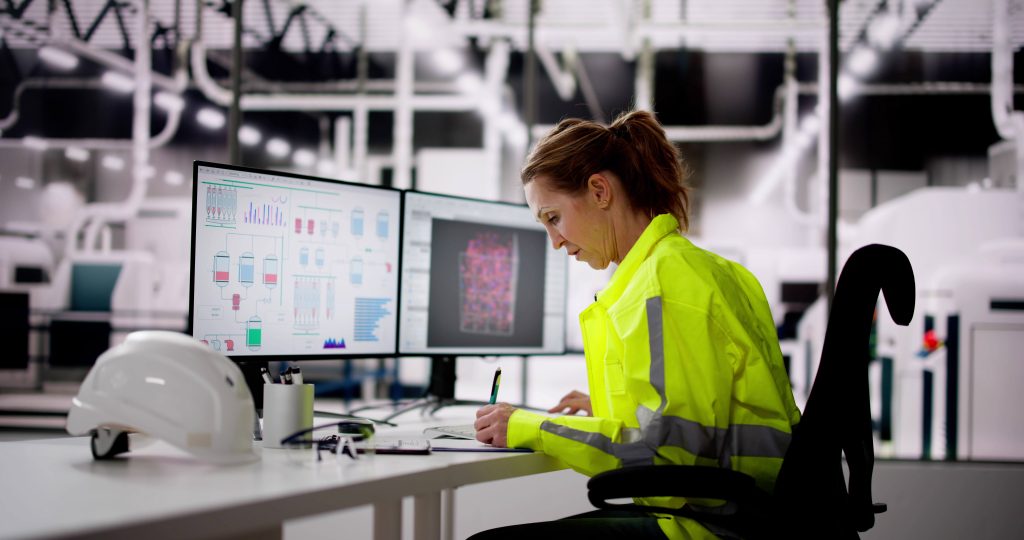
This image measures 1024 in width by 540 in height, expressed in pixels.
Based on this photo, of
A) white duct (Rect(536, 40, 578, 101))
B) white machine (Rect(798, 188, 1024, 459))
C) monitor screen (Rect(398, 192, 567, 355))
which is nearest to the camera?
monitor screen (Rect(398, 192, 567, 355))

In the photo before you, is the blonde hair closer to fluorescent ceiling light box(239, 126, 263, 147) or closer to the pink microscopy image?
the pink microscopy image

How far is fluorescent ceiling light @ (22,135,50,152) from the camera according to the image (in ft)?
12.8

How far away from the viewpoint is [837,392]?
1067 mm

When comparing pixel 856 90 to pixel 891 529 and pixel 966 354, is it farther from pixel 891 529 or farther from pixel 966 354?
pixel 891 529

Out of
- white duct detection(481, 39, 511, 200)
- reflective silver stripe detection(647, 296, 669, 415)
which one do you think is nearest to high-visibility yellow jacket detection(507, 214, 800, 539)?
reflective silver stripe detection(647, 296, 669, 415)

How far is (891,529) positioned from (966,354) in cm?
82

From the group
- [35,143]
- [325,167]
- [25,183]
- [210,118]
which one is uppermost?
[210,118]

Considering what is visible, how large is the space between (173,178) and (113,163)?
1.08ft

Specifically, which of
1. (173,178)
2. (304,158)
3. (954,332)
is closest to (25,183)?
(173,178)

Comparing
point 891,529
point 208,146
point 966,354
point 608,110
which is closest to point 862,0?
point 608,110

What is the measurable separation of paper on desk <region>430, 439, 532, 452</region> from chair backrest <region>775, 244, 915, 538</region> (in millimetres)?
488

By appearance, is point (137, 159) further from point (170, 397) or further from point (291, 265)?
point (170, 397)

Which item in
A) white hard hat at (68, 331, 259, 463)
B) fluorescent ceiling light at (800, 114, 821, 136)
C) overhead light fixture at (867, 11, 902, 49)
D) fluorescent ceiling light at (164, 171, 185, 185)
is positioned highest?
overhead light fixture at (867, 11, 902, 49)

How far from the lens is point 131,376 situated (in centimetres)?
107
